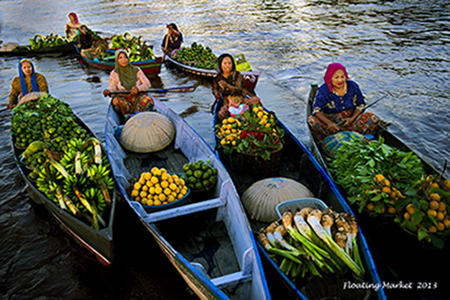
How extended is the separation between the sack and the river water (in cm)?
250

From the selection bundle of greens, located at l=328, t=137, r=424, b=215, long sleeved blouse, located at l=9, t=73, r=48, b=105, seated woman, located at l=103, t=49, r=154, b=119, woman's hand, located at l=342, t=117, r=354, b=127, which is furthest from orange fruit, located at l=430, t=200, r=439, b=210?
long sleeved blouse, located at l=9, t=73, r=48, b=105

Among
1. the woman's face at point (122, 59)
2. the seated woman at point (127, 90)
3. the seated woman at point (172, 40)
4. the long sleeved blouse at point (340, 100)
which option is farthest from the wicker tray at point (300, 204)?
the seated woman at point (172, 40)

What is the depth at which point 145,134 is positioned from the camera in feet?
18.9

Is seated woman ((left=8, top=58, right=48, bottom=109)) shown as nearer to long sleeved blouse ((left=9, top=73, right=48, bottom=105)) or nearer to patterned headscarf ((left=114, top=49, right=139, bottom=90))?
long sleeved blouse ((left=9, top=73, right=48, bottom=105))

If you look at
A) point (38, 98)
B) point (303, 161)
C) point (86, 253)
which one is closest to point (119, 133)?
point (38, 98)

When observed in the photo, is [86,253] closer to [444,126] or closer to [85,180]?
[85,180]

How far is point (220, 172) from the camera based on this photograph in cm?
439

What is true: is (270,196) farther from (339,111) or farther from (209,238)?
(339,111)

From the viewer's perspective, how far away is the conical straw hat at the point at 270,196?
3.94 metres

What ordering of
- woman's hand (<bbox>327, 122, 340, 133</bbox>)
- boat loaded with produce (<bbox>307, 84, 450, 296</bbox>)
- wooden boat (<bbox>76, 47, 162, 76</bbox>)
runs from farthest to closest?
wooden boat (<bbox>76, 47, 162, 76</bbox>) → woman's hand (<bbox>327, 122, 340, 133</bbox>) → boat loaded with produce (<bbox>307, 84, 450, 296</bbox>)

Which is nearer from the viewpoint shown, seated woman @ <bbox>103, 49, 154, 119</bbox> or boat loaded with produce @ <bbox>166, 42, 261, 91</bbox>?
seated woman @ <bbox>103, 49, 154, 119</bbox>

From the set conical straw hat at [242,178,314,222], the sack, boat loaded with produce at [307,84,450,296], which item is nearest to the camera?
boat loaded with produce at [307,84,450,296]

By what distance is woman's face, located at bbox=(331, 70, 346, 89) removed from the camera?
16.2 feet

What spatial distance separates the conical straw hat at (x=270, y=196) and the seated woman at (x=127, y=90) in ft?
12.9
